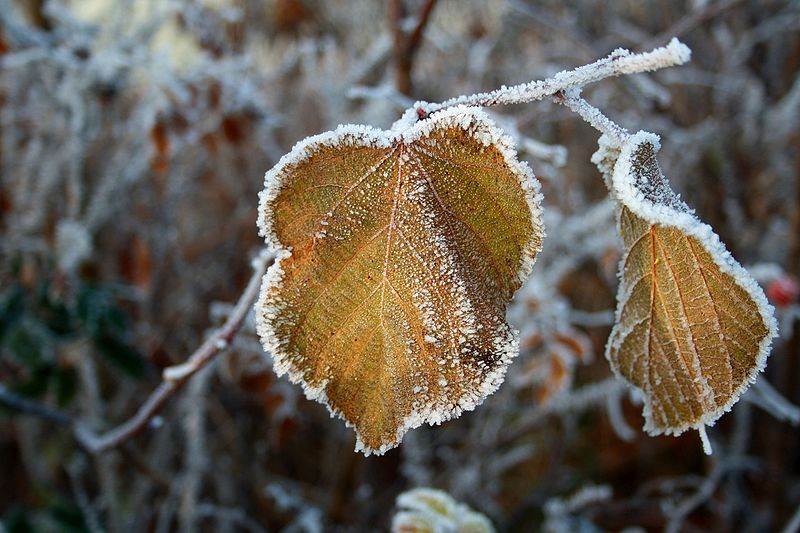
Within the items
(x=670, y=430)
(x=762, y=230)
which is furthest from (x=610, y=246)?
(x=670, y=430)

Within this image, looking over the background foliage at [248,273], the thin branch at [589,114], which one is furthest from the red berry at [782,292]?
the thin branch at [589,114]

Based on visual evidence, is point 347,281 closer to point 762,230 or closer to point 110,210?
point 110,210

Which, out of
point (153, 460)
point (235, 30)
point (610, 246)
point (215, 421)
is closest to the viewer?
point (610, 246)

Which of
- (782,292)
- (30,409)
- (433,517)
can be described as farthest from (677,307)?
(30,409)

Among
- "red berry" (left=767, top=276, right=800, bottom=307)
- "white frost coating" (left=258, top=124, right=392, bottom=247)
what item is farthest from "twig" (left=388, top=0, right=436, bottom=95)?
"red berry" (left=767, top=276, right=800, bottom=307)

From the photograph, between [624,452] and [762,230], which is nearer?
[762,230]

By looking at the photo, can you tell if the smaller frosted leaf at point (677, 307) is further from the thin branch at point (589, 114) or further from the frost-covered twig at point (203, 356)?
the frost-covered twig at point (203, 356)
